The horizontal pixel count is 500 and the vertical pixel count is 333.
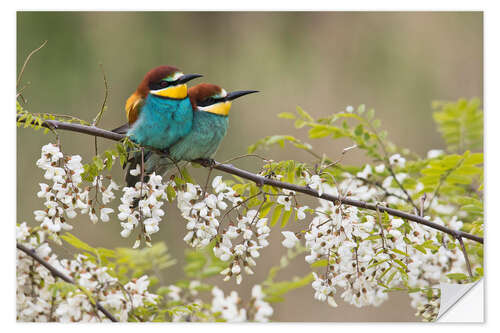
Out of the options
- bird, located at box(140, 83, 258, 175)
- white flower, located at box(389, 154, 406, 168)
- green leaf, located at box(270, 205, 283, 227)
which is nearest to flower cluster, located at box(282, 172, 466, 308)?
green leaf, located at box(270, 205, 283, 227)

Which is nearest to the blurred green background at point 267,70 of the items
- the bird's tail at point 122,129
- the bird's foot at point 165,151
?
the bird's tail at point 122,129

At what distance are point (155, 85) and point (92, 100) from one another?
471mm

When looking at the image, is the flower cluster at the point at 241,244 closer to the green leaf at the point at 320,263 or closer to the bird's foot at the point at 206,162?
the green leaf at the point at 320,263

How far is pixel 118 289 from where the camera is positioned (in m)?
1.50

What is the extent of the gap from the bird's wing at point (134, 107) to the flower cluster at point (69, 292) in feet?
1.44

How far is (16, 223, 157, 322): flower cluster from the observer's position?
1.47 metres

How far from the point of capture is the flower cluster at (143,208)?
4.51ft

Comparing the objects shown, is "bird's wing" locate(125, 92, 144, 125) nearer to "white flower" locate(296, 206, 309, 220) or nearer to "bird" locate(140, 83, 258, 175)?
"bird" locate(140, 83, 258, 175)

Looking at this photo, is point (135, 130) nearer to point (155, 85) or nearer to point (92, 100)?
point (155, 85)

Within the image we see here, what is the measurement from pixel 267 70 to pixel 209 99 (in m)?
0.71

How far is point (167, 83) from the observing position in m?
1.74
